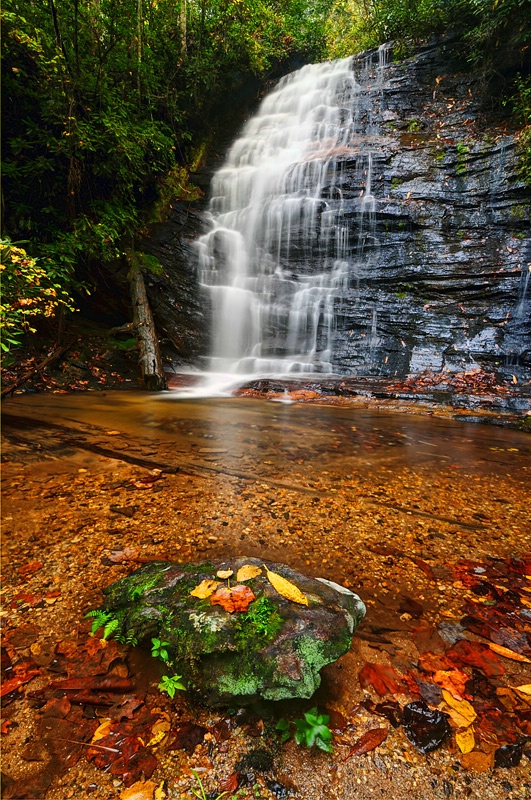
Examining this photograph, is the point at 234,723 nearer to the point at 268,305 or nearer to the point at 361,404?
the point at 361,404

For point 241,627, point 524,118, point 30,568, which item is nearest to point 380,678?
point 241,627

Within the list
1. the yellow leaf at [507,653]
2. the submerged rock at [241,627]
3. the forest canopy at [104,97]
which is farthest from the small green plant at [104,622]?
the forest canopy at [104,97]

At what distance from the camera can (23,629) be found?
1405 mm

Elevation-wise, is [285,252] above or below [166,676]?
above

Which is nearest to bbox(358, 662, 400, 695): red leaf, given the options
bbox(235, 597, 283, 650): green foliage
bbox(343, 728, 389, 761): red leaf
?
bbox(343, 728, 389, 761): red leaf

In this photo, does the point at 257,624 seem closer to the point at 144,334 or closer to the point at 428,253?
the point at 144,334

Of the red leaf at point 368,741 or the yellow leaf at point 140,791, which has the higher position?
the yellow leaf at point 140,791

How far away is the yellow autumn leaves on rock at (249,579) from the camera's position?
4.57 feet

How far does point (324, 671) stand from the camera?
1286 millimetres

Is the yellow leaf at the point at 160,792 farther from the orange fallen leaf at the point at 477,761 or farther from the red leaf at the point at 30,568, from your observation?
the red leaf at the point at 30,568

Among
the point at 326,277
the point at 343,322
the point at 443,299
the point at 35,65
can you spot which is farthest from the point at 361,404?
the point at 35,65

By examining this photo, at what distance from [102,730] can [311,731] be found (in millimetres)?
619

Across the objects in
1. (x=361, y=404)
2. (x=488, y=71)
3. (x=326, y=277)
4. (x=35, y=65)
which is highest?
(x=488, y=71)

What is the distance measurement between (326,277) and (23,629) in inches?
396
